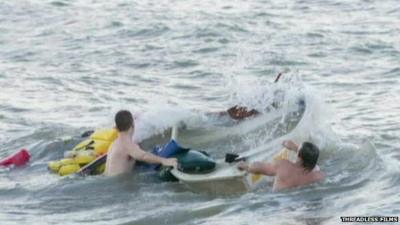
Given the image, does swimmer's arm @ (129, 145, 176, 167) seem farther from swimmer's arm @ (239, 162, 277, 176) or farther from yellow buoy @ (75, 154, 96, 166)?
swimmer's arm @ (239, 162, 277, 176)

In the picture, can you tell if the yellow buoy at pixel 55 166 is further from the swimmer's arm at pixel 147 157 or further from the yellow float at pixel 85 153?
the swimmer's arm at pixel 147 157

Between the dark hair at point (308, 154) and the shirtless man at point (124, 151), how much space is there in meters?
1.98

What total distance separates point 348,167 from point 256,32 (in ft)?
34.1

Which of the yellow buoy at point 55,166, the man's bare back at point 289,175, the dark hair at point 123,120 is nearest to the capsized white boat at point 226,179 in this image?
the man's bare back at point 289,175

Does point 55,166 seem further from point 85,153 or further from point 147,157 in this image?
point 147,157

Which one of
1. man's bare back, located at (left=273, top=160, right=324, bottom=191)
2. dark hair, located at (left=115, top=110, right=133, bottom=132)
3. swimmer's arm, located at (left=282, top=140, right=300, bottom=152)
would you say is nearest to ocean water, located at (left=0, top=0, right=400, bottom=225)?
man's bare back, located at (left=273, top=160, right=324, bottom=191)

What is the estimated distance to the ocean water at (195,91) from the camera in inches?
416

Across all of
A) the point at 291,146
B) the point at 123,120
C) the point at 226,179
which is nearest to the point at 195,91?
the point at 123,120

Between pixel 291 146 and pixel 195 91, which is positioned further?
pixel 195 91

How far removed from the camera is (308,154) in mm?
10367

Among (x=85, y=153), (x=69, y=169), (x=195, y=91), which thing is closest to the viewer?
(x=69, y=169)

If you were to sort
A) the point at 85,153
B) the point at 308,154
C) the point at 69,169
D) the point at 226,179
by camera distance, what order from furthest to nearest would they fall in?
the point at 85,153, the point at 69,169, the point at 226,179, the point at 308,154

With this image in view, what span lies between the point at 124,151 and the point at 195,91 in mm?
5906

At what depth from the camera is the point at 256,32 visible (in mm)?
21922
